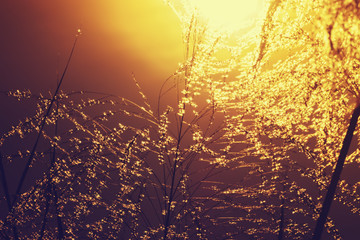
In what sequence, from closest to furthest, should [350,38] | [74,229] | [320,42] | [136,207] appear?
[350,38] < [320,42] < [136,207] < [74,229]

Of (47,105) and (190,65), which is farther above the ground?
(190,65)

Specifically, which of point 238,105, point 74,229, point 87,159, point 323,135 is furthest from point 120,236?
point 323,135

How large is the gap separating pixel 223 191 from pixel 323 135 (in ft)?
1.60

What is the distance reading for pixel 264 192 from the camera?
1192 millimetres

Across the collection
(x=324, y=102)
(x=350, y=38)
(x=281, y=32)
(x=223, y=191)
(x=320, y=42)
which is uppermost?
(x=281, y=32)

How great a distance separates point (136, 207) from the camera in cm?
131

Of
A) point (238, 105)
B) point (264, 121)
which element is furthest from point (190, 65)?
point (264, 121)

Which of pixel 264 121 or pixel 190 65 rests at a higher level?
pixel 190 65

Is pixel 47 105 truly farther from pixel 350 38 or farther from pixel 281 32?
pixel 350 38

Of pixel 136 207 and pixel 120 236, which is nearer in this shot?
pixel 136 207

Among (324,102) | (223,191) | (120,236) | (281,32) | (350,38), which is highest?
(281,32)

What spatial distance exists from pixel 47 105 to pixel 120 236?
2.47ft

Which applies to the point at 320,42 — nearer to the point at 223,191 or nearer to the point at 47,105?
the point at 223,191

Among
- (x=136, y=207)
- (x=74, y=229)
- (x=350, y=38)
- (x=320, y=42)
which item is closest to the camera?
(x=350, y=38)
